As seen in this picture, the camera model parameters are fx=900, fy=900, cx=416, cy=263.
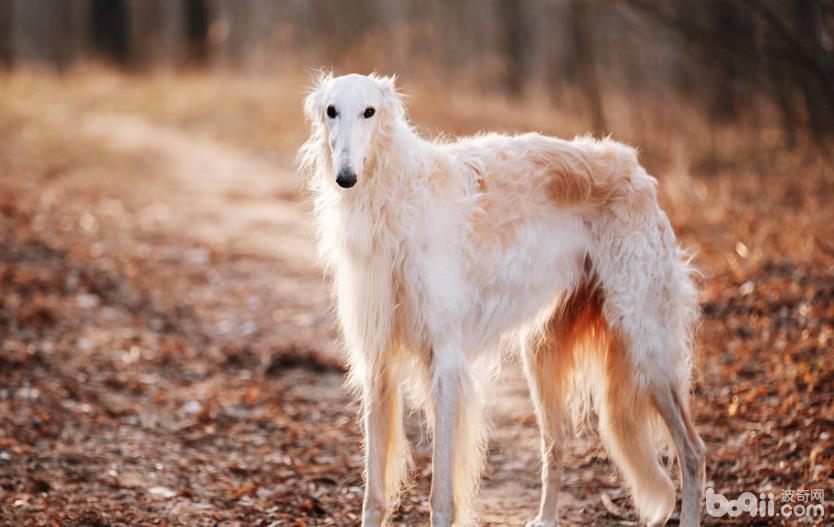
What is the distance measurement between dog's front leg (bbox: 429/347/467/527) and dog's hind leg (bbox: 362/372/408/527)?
23 cm

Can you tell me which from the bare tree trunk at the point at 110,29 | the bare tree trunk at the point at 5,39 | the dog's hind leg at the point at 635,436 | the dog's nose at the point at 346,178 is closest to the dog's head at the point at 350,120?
the dog's nose at the point at 346,178

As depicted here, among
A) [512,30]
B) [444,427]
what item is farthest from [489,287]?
[512,30]

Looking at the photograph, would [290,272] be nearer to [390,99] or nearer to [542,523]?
[542,523]

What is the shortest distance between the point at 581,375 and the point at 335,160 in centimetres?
164

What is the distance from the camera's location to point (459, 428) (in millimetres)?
3506

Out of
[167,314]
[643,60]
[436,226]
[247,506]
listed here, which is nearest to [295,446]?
[247,506]

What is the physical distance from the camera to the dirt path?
14.9 ft

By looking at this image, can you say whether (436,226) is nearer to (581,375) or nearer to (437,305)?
(437,305)

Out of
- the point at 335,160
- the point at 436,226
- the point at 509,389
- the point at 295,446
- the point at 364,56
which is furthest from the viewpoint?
the point at 364,56

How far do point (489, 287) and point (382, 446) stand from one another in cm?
78

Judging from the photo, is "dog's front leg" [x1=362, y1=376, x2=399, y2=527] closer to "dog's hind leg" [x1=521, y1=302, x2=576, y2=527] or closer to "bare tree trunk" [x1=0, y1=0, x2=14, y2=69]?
"dog's hind leg" [x1=521, y1=302, x2=576, y2=527]

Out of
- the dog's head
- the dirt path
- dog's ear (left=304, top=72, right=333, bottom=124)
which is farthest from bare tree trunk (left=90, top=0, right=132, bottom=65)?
the dog's head

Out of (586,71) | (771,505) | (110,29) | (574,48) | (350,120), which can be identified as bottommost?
(771,505)

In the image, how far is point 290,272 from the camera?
8.11 m
